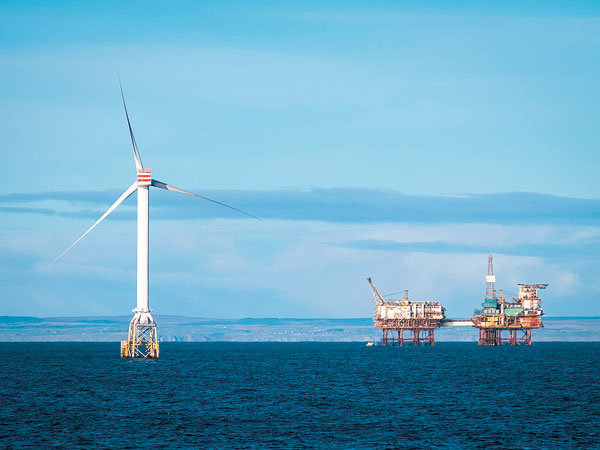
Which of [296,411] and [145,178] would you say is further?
[145,178]

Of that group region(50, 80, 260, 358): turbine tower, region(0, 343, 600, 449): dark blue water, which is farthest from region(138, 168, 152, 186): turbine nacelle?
region(0, 343, 600, 449): dark blue water

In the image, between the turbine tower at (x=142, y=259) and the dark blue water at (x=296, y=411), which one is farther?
the turbine tower at (x=142, y=259)

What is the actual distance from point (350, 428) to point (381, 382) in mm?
56134

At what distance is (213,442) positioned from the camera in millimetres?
72188

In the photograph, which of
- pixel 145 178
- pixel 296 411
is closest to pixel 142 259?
pixel 145 178

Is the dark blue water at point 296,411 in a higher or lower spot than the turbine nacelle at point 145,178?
lower

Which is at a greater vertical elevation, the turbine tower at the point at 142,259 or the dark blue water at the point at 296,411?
the turbine tower at the point at 142,259

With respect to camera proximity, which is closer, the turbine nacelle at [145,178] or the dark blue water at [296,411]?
the dark blue water at [296,411]

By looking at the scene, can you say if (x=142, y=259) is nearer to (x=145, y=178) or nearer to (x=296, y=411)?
(x=145, y=178)

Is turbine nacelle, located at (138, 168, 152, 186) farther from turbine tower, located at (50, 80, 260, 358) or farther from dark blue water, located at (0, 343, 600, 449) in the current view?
dark blue water, located at (0, 343, 600, 449)

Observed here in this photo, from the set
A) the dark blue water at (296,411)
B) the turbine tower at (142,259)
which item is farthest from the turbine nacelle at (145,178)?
the dark blue water at (296,411)

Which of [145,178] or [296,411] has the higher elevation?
[145,178]

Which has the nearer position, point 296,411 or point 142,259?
point 296,411

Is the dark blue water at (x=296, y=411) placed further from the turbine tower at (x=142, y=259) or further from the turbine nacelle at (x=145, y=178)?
the turbine nacelle at (x=145, y=178)
